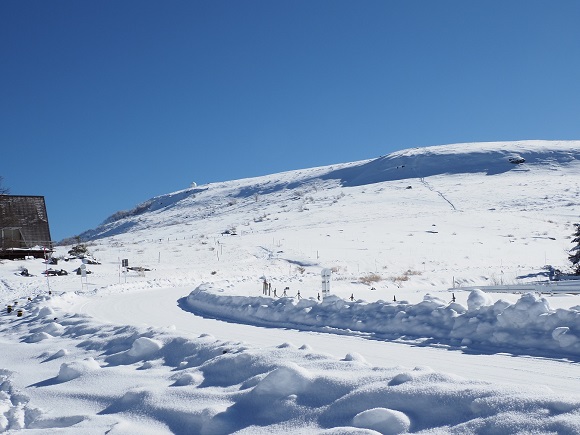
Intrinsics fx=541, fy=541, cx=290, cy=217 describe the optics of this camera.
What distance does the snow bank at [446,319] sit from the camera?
29.0 feet

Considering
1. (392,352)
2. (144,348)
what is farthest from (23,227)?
(392,352)

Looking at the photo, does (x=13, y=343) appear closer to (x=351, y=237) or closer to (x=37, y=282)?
(x=37, y=282)

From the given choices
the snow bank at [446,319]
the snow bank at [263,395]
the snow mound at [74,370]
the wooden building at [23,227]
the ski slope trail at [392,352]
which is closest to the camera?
the snow bank at [263,395]

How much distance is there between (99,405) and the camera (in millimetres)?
6465

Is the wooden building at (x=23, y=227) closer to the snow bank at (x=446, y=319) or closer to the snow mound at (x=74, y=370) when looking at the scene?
the snow bank at (x=446, y=319)

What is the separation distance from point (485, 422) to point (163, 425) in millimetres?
3169

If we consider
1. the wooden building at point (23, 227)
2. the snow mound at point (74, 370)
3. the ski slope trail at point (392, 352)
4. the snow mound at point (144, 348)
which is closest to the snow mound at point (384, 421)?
the ski slope trail at point (392, 352)

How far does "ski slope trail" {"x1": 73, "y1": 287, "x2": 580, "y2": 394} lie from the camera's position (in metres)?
7.01

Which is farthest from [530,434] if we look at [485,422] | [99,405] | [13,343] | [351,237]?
[351,237]

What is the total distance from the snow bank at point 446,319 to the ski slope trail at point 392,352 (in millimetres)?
664

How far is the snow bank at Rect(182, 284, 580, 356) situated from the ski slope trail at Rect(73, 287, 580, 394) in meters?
0.66

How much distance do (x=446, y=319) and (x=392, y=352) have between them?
6.62 feet

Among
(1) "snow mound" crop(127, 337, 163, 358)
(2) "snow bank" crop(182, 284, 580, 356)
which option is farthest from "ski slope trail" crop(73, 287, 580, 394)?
(1) "snow mound" crop(127, 337, 163, 358)

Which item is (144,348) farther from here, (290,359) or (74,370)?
(290,359)
